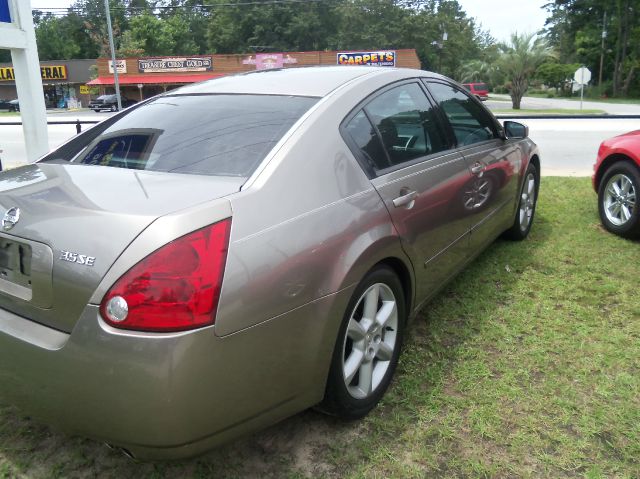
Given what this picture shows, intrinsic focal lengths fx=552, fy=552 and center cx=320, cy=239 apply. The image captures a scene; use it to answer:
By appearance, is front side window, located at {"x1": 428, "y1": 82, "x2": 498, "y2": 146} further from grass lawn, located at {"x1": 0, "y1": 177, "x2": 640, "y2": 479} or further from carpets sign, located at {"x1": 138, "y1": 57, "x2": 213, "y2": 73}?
carpets sign, located at {"x1": 138, "y1": 57, "x2": 213, "y2": 73}

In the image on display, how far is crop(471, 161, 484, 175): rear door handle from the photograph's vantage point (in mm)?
3560

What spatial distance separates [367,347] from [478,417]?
0.61 meters

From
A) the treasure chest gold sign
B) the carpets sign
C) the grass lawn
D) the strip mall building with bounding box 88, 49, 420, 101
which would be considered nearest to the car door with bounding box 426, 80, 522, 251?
the grass lawn

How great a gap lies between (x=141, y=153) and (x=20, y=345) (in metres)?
1.03

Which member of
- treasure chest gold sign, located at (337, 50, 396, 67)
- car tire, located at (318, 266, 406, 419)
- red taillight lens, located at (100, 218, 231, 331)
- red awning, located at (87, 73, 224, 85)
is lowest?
car tire, located at (318, 266, 406, 419)

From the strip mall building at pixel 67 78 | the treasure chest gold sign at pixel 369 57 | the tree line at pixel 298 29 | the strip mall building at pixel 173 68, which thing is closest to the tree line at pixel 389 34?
→ the tree line at pixel 298 29

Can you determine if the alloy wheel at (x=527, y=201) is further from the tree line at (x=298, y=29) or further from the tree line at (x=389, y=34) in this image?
the tree line at (x=298, y=29)

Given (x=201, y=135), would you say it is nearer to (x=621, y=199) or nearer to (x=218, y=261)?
(x=218, y=261)

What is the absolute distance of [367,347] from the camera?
8.23 ft

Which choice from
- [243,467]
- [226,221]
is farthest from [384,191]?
[243,467]

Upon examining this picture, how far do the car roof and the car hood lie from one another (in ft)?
2.74

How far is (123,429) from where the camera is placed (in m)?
1.78

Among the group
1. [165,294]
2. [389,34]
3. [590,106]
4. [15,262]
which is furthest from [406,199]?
[389,34]

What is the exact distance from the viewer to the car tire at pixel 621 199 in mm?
4857
